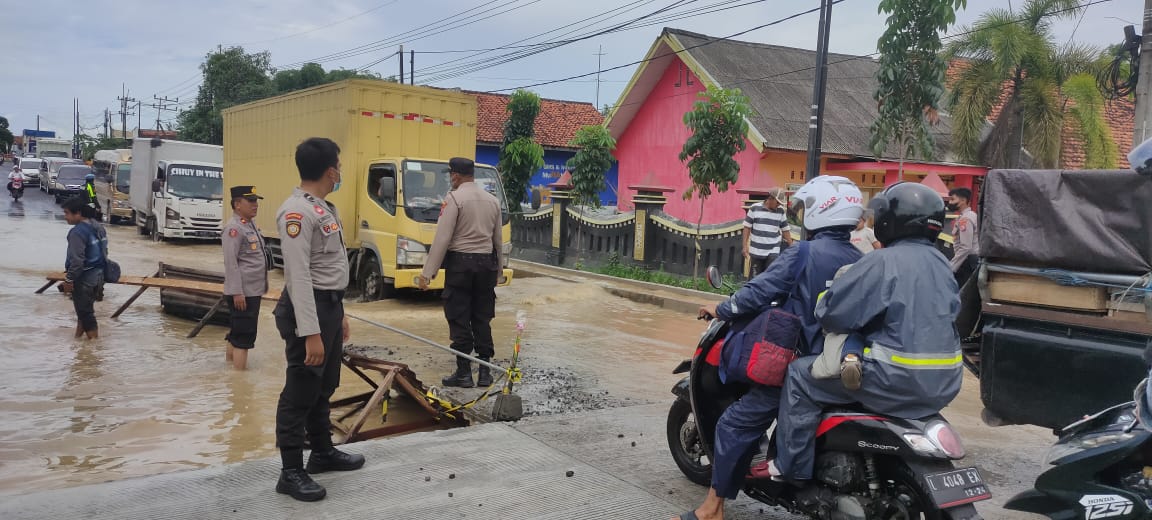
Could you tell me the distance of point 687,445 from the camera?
4.78m

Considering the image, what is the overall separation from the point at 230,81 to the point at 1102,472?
145ft

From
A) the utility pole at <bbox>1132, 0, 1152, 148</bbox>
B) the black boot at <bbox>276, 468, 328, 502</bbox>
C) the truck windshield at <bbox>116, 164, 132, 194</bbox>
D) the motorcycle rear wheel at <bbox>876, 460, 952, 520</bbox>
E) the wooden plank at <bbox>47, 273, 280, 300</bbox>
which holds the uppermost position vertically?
the utility pole at <bbox>1132, 0, 1152, 148</bbox>

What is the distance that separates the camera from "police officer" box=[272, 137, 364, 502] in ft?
13.7

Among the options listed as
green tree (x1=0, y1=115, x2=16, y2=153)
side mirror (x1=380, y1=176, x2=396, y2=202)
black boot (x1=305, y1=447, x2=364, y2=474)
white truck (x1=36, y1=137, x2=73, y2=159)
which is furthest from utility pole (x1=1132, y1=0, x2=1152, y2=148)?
green tree (x1=0, y1=115, x2=16, y2=153)

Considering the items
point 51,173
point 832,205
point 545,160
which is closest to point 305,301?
point 832,205

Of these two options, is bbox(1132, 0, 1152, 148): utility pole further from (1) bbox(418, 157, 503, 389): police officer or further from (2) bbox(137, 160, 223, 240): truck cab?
(2) bbox(137, 160, 223, 240): truck cab

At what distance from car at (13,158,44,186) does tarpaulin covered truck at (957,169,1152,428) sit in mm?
52789

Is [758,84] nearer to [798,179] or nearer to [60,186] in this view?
[798,179]

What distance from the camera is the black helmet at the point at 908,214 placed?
3.47m

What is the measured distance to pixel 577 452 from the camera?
5.21 m

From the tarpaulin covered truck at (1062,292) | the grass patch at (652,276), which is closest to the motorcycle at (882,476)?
the tarpaulin covered truck at (1062,292)

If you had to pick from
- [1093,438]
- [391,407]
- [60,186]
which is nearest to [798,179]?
[391,407]

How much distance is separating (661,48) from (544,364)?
15.8 meters

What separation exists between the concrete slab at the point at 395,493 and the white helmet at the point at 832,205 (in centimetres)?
163
